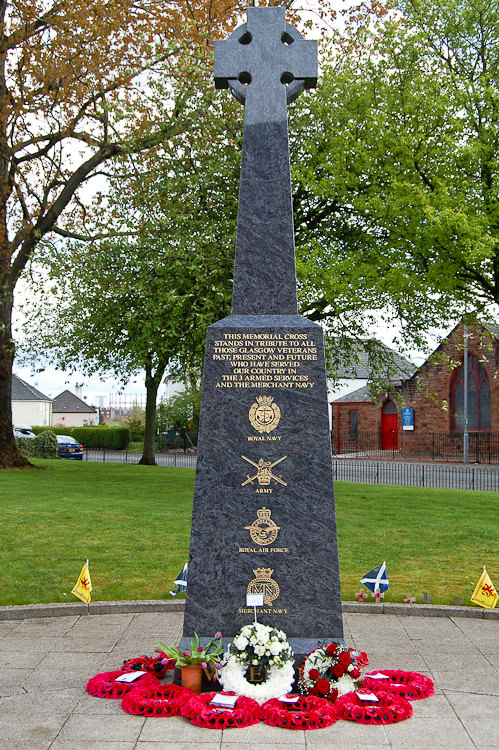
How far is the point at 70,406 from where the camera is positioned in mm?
74375

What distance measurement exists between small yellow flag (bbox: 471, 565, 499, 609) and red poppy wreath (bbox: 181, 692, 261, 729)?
10.9 feet

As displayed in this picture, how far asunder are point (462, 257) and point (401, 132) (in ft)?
11.3

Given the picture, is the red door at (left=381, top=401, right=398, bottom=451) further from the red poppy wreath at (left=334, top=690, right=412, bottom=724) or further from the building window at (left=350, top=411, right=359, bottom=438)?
the red poppy wreath at (left=334, top=690, right=412, bottom=724)

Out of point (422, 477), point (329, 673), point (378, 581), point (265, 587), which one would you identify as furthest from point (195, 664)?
point (422, 477)

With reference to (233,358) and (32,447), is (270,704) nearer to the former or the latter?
Answer: (233,358)

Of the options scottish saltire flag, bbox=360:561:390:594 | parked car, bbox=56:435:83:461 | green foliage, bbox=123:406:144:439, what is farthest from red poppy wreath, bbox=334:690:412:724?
green foliage, bbox=123:406:144:439

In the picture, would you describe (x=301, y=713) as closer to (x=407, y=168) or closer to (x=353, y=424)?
(x=407, y=168)

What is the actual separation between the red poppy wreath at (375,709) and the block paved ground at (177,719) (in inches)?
2.6

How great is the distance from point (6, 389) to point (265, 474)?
62.3ft

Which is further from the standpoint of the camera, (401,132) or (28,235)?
(28,235)

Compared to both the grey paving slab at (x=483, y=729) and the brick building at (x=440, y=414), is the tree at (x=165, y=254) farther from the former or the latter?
the brick building at (x=440, y=414)

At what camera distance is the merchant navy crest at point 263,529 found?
5.63 metres

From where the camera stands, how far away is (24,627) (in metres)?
7.18

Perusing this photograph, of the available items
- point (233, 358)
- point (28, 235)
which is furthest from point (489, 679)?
point (28, 235)
